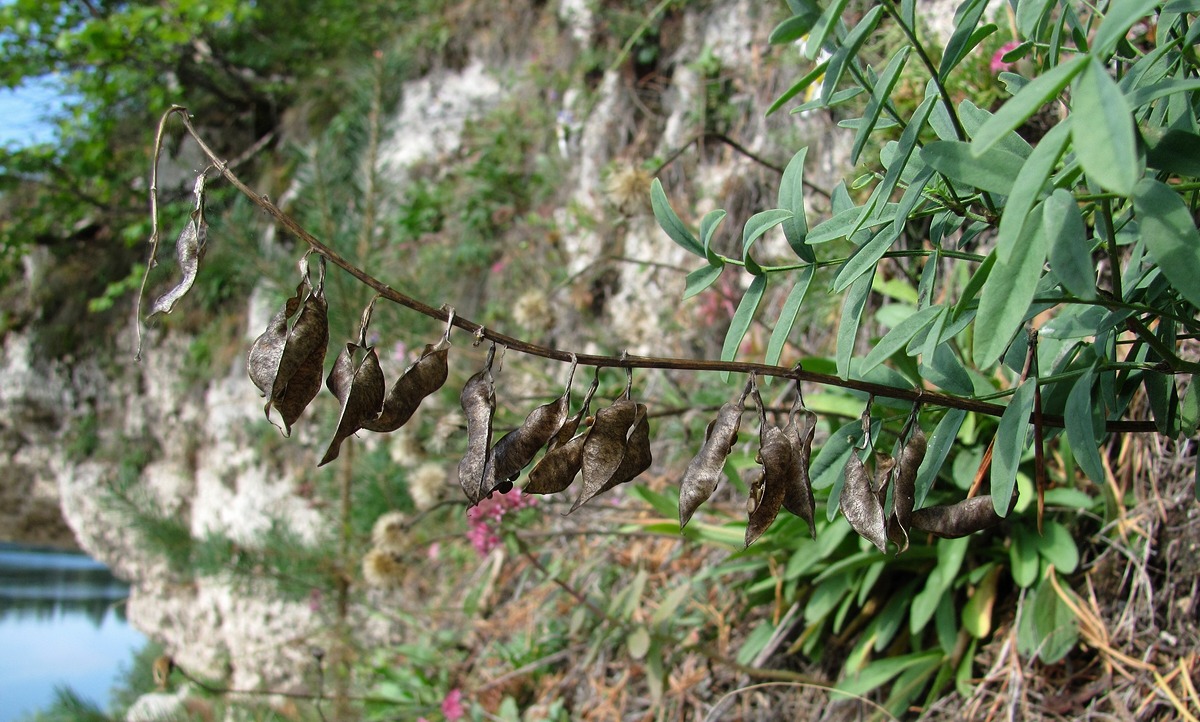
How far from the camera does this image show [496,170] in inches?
161

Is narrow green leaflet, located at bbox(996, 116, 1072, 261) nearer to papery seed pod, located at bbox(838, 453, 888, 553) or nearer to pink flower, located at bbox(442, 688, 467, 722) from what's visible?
papery seed pod, located at bbox(838, 453, 888, 553)

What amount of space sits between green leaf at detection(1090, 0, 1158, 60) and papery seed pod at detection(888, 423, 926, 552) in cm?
34

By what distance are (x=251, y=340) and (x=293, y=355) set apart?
3.98 meters

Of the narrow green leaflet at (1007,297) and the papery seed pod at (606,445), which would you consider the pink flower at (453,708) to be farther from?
the narrow green leaflet at (1007,297)

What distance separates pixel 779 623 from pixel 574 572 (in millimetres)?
818

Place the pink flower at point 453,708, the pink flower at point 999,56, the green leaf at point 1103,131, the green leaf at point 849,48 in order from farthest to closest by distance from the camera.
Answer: the pink flower at point 453,708, the pink flower at point 999,56, the green leaf at point 849,48, the green leaf at point 1103,131

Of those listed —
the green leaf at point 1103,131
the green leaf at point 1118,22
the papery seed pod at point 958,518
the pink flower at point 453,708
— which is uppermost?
the green leaf at point 1118,22

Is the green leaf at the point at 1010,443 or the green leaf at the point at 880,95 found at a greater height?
the green leaf at the point at 880,95

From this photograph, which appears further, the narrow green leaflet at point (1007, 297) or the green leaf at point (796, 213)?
the green leaf at point (796, 213)

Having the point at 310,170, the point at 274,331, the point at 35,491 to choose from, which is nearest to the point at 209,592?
the point at 35,491

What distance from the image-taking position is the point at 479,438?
0.67m

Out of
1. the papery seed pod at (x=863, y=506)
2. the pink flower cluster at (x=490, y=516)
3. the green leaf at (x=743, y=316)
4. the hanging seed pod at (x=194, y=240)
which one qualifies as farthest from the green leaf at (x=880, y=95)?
the pink flower cluster at (x=490, y=516)

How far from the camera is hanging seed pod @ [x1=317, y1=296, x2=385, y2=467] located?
0.64 metres

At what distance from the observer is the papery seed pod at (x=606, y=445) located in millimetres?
681
